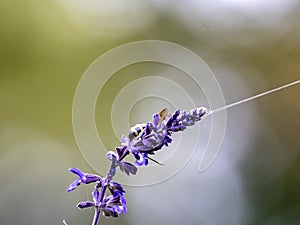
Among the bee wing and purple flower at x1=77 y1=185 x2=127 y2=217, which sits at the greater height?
the bee wing

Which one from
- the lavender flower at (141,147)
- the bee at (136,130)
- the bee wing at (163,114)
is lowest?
the lavender flower at (141,147)

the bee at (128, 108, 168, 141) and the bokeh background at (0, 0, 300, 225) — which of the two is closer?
the bee at (128, 108, 168, 141)

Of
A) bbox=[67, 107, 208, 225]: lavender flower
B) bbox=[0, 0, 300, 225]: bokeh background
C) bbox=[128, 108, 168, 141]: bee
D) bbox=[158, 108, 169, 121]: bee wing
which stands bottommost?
bbox=[67, 107, 208, 225]: lavender flower

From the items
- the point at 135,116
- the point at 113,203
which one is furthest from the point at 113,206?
the point at 135,116

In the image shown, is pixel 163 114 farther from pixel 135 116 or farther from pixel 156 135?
pixel 135 116

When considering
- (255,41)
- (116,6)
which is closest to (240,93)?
(255,41)

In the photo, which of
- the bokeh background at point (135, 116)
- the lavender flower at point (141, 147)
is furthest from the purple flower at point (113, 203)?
the bokeh background at point (135, 116)

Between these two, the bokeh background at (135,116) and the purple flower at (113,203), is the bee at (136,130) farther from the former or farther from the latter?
the bokeh background at (135,116)

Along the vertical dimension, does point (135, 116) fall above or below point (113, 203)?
above

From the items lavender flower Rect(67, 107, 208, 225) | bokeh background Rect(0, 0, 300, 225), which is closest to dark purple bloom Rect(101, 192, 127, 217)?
lavender flower Rect(67, 107, 208, 225)

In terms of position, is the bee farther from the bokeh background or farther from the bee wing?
the bokeh background
